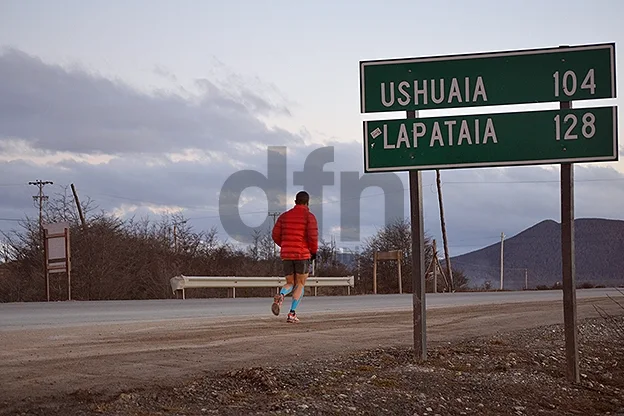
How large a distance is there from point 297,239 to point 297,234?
8 cm

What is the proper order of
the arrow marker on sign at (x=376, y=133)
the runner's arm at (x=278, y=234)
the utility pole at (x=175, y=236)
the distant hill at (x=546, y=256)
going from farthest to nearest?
the distant hill at (x=546, y=256), the utility pole at (x=175, y=236), the runner's arm at (x=278, y=234), the arrow marker on sign at (x=376, y=133)

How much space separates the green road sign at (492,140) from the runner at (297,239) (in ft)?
14.6

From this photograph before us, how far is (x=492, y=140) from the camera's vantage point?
9.28 m

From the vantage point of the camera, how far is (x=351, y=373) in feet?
28.4

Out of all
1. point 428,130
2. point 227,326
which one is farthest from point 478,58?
point 227,326

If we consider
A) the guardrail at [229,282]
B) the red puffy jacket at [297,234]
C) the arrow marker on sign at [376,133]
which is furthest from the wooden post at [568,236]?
the guardrail at [229,282]

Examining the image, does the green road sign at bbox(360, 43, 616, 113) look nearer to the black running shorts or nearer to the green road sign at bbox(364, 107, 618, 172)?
the green road sign at bbox(364, 107, 618, 172)

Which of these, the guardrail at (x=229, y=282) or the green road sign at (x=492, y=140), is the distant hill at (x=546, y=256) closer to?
the guardrail at (x=229, y=282)

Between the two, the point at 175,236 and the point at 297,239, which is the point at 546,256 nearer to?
the point at 175,236

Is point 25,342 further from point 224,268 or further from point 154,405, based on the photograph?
point 224,268

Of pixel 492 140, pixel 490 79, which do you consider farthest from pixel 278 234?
pixel 490 79

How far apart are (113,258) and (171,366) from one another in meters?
25.6

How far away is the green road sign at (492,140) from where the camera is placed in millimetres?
9078

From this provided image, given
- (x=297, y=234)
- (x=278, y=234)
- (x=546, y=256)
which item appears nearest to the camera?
(x=297, y=234)
